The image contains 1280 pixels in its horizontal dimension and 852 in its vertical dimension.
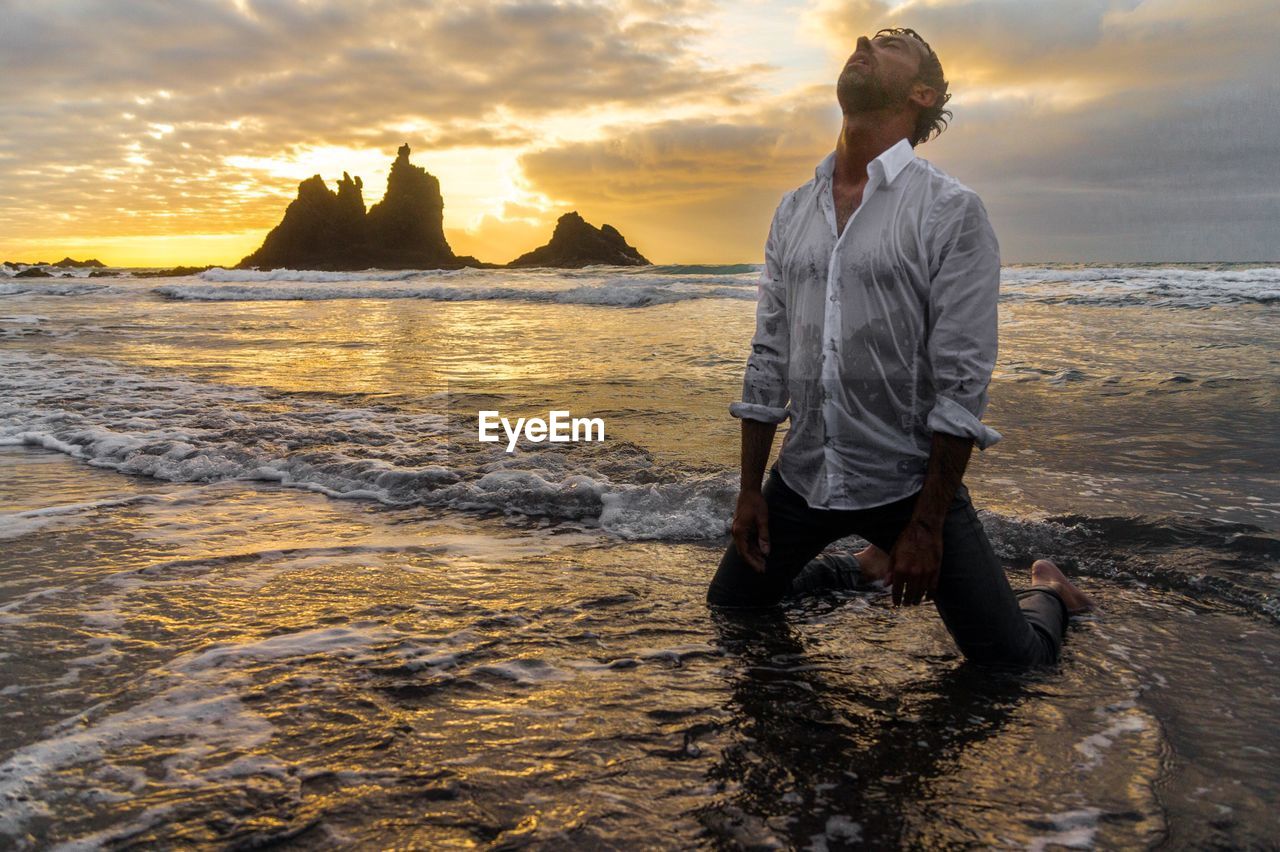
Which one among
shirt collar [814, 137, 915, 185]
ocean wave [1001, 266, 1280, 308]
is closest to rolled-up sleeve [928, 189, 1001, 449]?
shirt collar [814, 137, 915, 185]

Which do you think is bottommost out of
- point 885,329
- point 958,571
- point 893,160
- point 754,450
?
point 958,571

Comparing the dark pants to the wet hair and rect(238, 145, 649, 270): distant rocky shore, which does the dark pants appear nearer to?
the wet hair

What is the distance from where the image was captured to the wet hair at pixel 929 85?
10.3ft

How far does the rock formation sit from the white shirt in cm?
9920

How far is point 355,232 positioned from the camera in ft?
336

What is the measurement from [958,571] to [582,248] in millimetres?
77024

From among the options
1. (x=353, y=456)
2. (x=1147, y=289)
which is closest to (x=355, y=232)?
(x=1147, y=289)

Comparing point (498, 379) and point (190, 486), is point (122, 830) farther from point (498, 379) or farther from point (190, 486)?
point (498, 379)

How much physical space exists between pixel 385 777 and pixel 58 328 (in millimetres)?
20247

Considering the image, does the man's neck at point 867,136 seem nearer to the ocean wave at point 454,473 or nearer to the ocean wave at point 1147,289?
the ocean wave at point 454,473

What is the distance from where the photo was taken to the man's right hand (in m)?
3.35

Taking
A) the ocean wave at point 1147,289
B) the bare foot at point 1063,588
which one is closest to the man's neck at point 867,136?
the bare foot at point 1063,588

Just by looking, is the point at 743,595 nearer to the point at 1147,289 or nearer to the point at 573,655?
the point at 573,655

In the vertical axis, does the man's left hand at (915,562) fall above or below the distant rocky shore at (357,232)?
below
